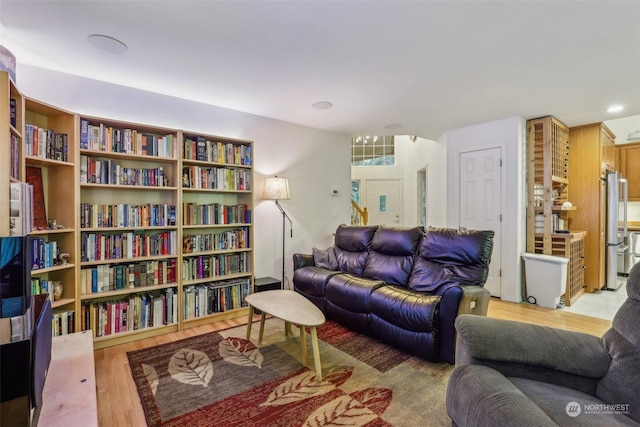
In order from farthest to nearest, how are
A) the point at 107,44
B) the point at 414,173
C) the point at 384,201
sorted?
the point at 384,201 → the point at 414,173 → the point at 107,44

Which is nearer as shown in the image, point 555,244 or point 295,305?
point 295,305

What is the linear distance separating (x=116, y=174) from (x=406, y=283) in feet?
9.11

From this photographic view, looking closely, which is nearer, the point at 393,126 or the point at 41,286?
the point at 41,286

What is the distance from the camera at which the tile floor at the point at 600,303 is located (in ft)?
11.3

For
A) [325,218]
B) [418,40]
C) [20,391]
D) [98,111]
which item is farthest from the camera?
[325,218]

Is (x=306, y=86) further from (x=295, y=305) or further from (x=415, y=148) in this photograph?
(x=415, y=148)

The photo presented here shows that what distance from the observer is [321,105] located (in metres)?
3.36

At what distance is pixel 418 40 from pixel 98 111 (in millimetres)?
2780

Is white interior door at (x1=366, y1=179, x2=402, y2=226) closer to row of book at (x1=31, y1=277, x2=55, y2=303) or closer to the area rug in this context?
the area rug

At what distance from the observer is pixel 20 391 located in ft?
2.91

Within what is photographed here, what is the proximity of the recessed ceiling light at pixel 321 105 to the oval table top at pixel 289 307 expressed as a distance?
202 centimetres

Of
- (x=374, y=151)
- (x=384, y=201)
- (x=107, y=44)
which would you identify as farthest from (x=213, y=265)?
(x=374, y=151)

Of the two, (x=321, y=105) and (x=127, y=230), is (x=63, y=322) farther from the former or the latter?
(x=321, y=105)

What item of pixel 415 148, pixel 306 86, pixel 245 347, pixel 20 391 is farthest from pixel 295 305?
pixel 415 148
